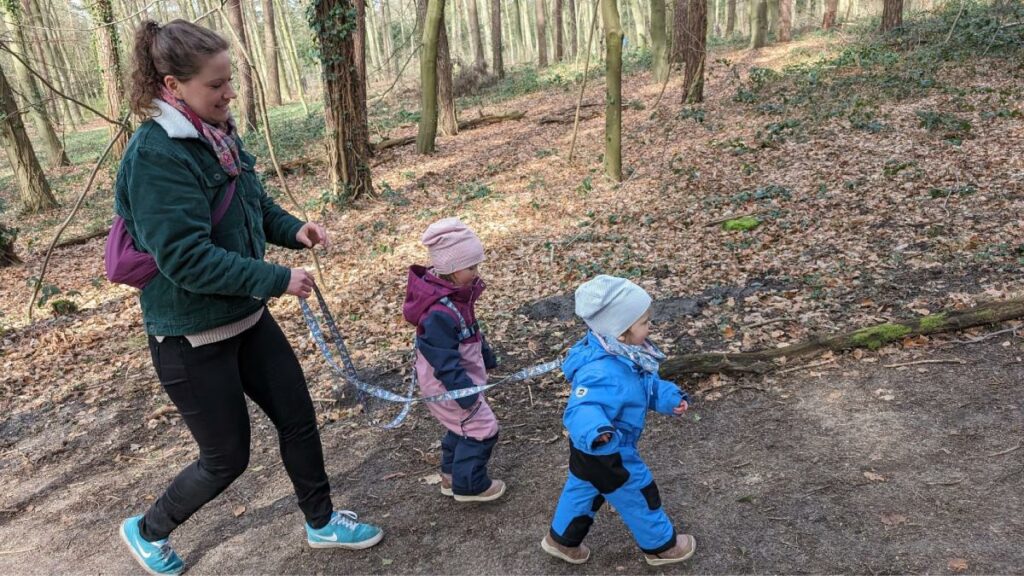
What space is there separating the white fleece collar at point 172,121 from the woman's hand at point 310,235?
0.74m

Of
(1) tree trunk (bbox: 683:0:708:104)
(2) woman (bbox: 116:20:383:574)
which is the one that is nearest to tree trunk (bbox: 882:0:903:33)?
(1) tree trunk (bbox: 683:0:708:104)

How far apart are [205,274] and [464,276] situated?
120 centimetres

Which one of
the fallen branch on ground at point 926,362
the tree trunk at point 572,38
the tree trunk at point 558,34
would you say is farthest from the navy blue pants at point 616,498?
the tree trunk at point 572,38

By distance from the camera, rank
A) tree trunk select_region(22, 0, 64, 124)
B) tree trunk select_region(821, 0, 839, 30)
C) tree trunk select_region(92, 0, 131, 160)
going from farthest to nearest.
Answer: tree trunk select_region(821, 0, 839, 30) → tree trunk select_region(92, 0, 131, 160) → tree trunk select_region(22, 0, 64, 124)

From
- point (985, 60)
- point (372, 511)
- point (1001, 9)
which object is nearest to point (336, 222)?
point (372, 511)

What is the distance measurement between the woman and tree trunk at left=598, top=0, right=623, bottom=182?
23.1 feet

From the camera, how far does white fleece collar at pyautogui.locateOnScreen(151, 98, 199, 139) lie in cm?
231

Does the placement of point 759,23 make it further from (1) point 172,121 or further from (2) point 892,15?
(1) point 172,121

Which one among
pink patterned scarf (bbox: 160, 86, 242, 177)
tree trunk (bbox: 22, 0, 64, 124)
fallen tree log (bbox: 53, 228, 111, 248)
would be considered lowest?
fallen tree log (bbox: 53, 228, 111, 248)

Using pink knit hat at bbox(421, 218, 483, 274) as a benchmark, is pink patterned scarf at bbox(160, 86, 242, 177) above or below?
above

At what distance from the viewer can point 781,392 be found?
421 cm

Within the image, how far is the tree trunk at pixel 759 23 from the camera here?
19.7 metres

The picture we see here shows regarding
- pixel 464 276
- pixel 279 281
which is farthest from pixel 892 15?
pixel 279 281

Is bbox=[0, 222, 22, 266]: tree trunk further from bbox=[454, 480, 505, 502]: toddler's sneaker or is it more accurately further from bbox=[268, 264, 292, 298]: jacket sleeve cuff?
bbox=[268, 264, 292, 298]: jacket sleeve cuff
